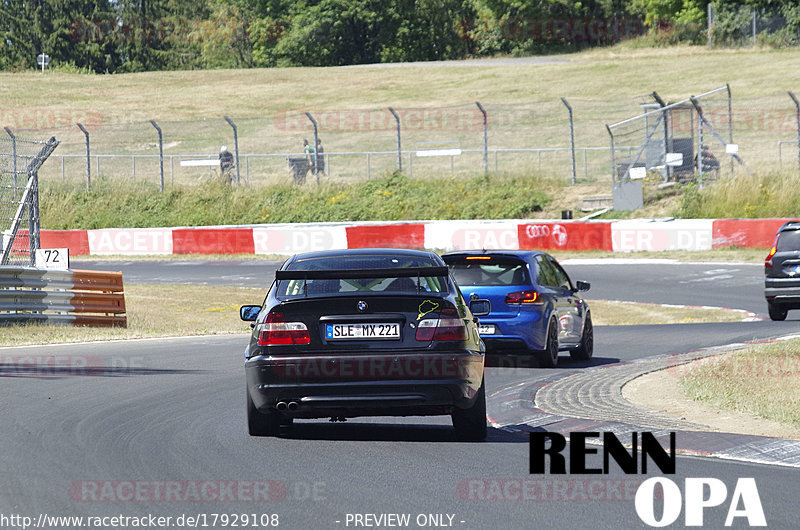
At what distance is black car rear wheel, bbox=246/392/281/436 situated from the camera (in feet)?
30.1

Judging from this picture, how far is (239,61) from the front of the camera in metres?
106

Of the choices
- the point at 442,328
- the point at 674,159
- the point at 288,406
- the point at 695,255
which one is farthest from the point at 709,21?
the point at 288,406

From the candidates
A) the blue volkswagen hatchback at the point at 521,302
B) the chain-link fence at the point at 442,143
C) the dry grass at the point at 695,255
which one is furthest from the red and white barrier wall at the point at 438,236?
the blue volkswagen hatchback at the point at 521,302

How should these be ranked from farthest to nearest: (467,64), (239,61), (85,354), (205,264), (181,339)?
1. (239,61)
2. (467,64)
3. (205,264)
4. (181,339)
5. (85,354)

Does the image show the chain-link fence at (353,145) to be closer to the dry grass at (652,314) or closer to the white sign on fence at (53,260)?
the dry grass at (652,314)

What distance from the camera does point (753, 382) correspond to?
11906 millimetres

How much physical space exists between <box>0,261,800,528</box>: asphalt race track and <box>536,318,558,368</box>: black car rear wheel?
0.48 m

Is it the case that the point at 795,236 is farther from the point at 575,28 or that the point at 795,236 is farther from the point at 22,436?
the point at 575,28

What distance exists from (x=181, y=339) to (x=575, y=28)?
7443 cm

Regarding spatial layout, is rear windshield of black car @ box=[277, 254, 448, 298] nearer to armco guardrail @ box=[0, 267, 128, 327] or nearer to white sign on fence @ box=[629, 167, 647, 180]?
armco guardrail @ box=[0, 267, 128, 327]

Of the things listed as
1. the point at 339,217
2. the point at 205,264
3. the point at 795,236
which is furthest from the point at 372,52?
the point at 795,236

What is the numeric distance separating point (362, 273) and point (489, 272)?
638cm

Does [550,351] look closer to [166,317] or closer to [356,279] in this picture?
[356,279]

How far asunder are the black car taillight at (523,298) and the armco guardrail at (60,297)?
7.58 m
